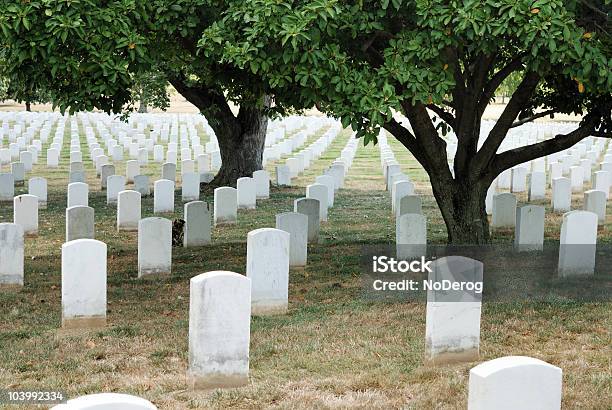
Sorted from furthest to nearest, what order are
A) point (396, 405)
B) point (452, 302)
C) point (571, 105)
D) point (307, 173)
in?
point (307, 173) → point (571, 105) → point (452, 302) → point (396, 405)

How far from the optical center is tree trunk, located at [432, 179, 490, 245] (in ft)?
39.1

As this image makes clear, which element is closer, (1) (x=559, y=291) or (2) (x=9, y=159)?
(1) (x=559, y=291)

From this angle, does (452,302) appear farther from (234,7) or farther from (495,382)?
(234,7)

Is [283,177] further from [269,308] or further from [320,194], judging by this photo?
[269,308]

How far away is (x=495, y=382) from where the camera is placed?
4336mm

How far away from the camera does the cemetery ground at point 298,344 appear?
643cm

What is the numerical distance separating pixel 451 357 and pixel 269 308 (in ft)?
8.19

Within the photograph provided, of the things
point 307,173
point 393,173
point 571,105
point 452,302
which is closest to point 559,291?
point 452,302

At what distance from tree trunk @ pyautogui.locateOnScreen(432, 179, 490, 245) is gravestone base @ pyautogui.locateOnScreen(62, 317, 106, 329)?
515 centimetres

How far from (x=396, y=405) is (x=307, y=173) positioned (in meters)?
19.4

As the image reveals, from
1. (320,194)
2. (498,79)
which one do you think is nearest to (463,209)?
(498,79)

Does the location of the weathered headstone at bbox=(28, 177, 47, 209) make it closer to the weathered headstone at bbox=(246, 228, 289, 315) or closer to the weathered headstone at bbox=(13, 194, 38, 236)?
the weathered headstone at bbox=(13, 194, 38, 236)

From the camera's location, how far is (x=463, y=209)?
1197 centimetres

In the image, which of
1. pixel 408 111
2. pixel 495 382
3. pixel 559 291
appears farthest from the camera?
pixel 408 111
